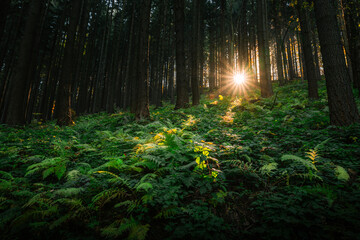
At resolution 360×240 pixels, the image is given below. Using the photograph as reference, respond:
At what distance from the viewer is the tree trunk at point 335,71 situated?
4500 mm

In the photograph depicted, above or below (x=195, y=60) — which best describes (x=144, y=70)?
below

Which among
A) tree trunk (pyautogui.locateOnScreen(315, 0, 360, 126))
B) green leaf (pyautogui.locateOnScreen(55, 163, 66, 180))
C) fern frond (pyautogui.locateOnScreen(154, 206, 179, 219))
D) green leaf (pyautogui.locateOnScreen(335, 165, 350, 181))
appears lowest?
fern frond (pyautogui.locateOnScreen(154, 206, 179, 219))

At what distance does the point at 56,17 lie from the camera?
63.0 ft

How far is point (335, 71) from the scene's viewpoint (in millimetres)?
4590

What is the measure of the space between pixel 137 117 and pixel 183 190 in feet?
21.0

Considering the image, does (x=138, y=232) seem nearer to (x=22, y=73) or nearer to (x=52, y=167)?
(x=52, y=167)

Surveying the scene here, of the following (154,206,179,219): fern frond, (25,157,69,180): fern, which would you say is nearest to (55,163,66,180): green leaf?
(25,157,69,180): fern

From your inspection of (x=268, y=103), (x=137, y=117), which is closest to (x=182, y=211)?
→ (x=137, y=117)

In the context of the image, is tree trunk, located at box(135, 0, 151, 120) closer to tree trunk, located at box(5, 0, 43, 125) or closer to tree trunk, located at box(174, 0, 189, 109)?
tree trunk, located at box(174, 0, 189, 109)

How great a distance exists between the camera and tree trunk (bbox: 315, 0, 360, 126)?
450 centimetres

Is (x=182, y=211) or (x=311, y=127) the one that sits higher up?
(x=311, y=127)

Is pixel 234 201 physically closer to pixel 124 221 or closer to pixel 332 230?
pixel 332 230

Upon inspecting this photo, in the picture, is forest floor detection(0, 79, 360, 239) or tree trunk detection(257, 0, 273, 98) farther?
tree trunk detection(257, 0, 273, 98)

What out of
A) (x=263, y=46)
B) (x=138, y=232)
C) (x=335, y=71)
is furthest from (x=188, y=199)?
(x=263, y=46)
